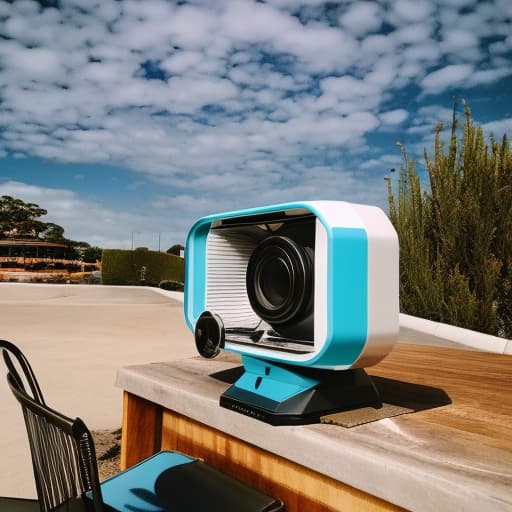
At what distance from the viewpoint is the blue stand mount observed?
891mm

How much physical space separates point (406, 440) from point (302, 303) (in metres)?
0.31

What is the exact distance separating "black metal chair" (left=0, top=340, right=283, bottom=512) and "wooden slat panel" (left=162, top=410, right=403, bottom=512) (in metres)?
0.06

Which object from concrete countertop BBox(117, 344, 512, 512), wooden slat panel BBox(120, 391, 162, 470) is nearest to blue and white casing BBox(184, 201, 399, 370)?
concrete countertop BBox(117, 344, 512, 512)

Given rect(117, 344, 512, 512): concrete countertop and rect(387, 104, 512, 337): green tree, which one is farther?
rect(387, 104, 512, 337): green tree

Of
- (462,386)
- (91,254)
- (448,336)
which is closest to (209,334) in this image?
(462,386)

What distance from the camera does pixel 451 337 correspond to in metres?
4.22

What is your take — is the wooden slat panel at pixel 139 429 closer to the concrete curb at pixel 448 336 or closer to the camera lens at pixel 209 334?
the camera lens at pixel 209 334

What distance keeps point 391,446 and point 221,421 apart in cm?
38

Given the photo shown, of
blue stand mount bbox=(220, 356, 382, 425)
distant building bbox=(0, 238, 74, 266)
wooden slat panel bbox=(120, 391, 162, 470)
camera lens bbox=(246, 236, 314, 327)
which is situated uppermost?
distant building bbox=(0, 238, 74, 266)

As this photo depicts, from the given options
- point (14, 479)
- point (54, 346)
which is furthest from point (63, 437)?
point (54, 346)

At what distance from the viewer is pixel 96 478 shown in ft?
1.74

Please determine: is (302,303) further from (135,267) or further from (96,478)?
(135,267)

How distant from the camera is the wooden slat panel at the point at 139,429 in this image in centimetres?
136

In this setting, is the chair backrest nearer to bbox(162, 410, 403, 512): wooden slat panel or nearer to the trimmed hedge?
bbox(162, 410, 403, 512): wooden slat panel
